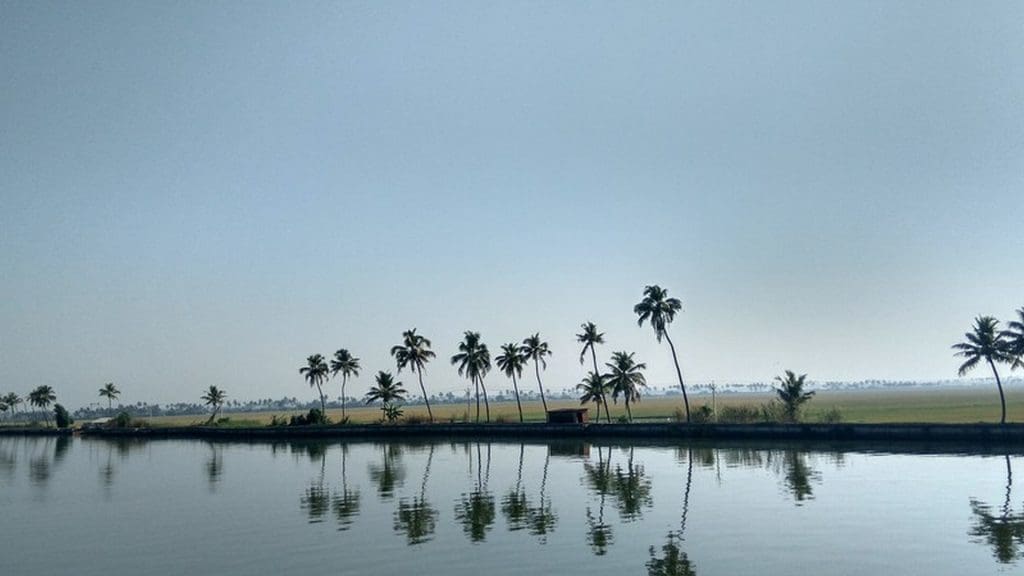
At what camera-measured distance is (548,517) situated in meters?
34.8

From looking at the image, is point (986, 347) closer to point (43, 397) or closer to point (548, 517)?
point (548, 517)

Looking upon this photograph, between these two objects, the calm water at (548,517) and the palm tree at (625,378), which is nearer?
the calm water at (548,517)

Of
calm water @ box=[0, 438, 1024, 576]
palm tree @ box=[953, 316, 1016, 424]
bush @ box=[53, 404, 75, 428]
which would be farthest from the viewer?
bush @ box=[53, 404, 75, 428]

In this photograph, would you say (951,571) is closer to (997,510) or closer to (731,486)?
(997,510)

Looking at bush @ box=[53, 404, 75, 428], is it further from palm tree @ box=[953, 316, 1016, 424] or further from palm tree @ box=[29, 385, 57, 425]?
palm tree @ box=[953, 316, 1016, 424]

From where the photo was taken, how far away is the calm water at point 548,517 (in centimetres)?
2589

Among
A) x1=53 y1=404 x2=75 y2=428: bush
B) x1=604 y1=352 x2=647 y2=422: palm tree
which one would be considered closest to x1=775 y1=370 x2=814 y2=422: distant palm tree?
x1=604 y1=352 x2=647 y2=422: palm tree

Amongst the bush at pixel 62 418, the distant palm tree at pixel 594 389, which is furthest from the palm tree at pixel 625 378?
the bush at pixel 62 418

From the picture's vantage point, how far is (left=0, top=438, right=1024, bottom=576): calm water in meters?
25.9

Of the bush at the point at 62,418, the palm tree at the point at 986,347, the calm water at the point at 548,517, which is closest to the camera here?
the calm water at the point at 548,517

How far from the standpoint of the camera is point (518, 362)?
351 ft

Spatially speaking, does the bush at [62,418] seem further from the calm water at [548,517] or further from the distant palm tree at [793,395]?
the distant palm tree at [793,395]

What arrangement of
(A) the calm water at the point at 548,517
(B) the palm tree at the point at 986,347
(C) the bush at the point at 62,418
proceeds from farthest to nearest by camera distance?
(C) the bush at the point at 62,418, (B) the palm tree at the point at 986,347, (A) the calm water at the point at 548,517

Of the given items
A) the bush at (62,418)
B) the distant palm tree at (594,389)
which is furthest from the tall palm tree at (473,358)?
the bush at (62,418)
